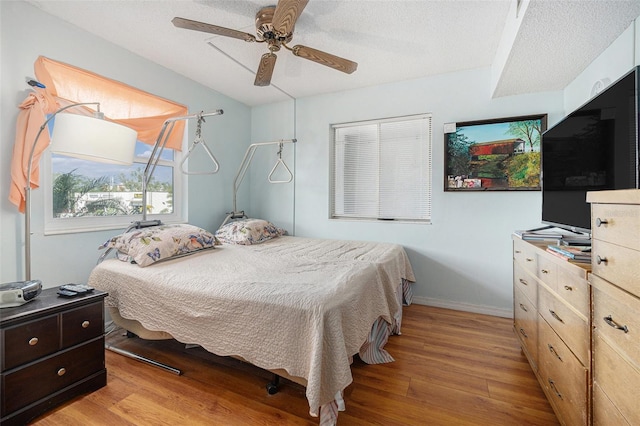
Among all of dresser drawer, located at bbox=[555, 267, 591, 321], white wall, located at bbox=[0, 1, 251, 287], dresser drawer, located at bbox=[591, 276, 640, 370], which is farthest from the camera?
white wall, located at bbox=[0, 1, 251, 287]

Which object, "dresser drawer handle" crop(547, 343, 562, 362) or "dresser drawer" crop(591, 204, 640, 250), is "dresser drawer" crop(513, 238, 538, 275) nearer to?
"dresser drawer handle" crop(547, 343, 562, 362)

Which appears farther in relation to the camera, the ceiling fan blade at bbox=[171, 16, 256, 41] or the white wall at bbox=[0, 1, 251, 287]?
the white wall at bbox=[0, 1, 251, 287]

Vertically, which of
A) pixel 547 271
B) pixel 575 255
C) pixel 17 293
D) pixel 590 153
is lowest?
pixel 17 293

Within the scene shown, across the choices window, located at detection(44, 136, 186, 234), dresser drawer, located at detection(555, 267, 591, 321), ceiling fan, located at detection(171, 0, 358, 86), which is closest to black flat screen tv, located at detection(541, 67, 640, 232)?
dresser drawer, located at detection(555, 267, 591, 321)

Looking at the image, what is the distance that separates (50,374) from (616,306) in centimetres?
260

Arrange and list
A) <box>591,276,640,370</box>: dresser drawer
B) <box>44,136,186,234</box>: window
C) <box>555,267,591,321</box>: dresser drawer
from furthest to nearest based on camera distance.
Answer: <box>44,136,186,234</box>: window < <box>555,267,591,321</box>: dresser drawer < <box>591,276,640,370</box>: dresser drawer

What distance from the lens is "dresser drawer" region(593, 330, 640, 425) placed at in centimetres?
85

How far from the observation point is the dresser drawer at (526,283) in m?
1.74

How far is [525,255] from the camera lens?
1.92m

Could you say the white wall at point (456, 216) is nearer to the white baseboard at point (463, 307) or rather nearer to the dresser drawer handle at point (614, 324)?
the white baseboard at point (463, 307)

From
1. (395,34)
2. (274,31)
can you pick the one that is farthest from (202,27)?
(395,34)

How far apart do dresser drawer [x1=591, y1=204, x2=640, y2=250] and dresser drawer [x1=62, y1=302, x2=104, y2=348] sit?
101 inches

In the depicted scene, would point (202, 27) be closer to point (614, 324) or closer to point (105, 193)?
point (105, 193)

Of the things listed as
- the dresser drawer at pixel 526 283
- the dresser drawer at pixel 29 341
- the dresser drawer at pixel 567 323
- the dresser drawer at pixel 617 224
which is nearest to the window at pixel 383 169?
the dresser drawer at pixel 526 283
